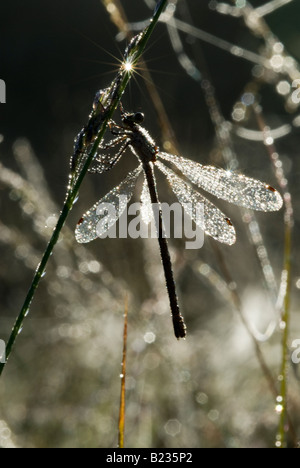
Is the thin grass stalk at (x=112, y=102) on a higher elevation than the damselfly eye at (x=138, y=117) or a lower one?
lower

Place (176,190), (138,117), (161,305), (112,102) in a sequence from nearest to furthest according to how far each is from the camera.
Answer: (112,102)
(138,117)
(176,190)
(161,305)

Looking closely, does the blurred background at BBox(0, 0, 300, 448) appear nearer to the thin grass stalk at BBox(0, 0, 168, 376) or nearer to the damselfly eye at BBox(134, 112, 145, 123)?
the damselfly eye at BBox(134, 112, 145, 123)

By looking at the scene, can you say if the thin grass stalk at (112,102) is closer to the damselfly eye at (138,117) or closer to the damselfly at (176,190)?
the damselfly at (176,190)

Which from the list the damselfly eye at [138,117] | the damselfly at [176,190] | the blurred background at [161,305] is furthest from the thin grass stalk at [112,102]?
the damselfly eye at [138,117]

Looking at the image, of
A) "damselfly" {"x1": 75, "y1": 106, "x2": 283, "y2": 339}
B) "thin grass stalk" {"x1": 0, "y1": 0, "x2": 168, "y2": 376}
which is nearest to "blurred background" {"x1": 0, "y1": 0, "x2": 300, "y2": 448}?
"damselfly" {"x1": 75, "y1": 106, "x2": 283, "y2": 339}

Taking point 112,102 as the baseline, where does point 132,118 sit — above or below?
above

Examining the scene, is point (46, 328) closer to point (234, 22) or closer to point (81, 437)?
point (81, 437)

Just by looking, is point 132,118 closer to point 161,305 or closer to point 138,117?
point 138,117

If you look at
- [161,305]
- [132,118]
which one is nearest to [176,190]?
[132,118]

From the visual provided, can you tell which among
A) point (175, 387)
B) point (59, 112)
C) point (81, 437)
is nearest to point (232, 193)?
point (175, 387)
